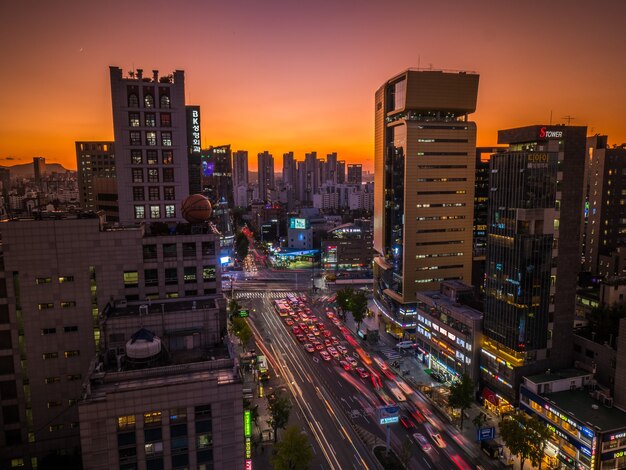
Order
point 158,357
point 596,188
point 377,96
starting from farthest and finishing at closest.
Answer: point 596,188
point 377,96
point 158,357

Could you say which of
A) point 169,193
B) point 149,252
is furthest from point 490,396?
point 169,193

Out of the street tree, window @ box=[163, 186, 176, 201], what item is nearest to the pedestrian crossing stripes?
the street tree

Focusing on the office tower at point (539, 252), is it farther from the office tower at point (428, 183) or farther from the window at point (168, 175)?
the window at point (168, 175)

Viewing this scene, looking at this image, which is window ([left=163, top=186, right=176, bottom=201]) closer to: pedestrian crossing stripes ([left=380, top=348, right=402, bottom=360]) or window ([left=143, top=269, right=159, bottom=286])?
window ([left=143, top=269, right=159, bottom=286])

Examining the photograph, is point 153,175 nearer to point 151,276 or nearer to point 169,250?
point 169,250

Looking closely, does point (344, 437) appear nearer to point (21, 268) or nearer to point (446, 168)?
point (21, 268)

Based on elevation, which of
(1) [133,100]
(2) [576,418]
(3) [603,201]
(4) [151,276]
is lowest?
(2) [576,418]

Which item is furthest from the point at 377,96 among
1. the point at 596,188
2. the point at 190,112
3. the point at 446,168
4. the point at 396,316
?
the point at 596,188
